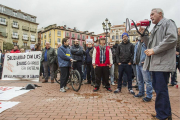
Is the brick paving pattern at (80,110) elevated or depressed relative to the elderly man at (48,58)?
depressed

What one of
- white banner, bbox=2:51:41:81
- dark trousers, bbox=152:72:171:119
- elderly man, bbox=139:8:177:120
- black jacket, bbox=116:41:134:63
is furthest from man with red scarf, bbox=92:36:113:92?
white banner, bbox=2:51:41:81

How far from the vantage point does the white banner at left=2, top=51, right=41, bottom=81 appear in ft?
25.0

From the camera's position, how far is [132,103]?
369cm

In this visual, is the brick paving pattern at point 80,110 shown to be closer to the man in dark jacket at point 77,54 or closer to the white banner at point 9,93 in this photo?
the white banner at point 9,93

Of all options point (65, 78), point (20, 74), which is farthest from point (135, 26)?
point (20, 74)

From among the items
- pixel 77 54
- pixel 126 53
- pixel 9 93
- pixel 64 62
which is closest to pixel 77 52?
pixel 77 54

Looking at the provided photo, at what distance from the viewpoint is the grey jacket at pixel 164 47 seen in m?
2.36

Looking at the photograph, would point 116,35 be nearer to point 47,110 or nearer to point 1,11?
point 1,11

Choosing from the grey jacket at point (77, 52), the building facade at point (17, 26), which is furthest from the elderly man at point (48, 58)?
the building facade at point (17, 26)

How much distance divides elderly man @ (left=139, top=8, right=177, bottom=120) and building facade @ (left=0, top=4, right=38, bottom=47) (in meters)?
46.2

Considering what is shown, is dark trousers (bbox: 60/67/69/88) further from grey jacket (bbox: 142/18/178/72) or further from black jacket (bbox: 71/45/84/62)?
grey jacket (bbox: 142/18/178/72)

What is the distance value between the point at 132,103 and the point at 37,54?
5.90 meters

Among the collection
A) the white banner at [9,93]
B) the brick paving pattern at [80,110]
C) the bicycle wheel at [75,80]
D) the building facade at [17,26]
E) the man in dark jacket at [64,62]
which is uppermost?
the building facade at [17,26]

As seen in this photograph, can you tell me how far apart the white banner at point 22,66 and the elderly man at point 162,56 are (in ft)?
21.2
